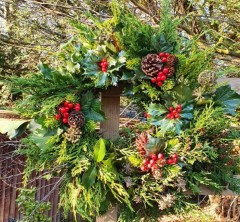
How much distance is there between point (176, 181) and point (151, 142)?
121mm

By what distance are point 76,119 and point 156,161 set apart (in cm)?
22

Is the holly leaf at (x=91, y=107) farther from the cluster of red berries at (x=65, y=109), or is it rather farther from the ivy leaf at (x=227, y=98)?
the ivy leaf at (x=227, y=98)

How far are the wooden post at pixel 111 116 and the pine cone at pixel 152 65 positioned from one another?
123 millimetres

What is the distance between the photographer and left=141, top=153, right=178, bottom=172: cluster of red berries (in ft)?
3.07

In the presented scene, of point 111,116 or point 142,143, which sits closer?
point 142,143

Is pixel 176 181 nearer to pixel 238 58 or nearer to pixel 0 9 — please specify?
pixel 238 58

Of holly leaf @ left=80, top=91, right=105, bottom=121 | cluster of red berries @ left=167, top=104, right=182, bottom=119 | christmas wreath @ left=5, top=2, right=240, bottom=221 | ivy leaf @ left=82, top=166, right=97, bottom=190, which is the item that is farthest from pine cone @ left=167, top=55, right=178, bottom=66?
ivy leaf @ left=82, top=166, right=97, bottom=190

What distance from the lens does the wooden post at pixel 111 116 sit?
105 cm

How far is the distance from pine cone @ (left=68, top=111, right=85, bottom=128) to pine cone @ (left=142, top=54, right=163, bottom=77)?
20cm

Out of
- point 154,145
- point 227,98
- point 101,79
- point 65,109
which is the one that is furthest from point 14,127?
point 227,98

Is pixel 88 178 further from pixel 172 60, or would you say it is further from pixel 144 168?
pixel 172 60

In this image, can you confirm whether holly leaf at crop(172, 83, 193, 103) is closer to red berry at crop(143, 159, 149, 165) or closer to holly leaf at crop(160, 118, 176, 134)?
holly leaf at crop(160, 118, 176, 134)

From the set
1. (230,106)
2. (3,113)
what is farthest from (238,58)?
(3,113)

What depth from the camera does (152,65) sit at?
3.12ft
